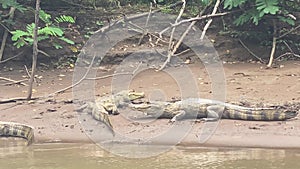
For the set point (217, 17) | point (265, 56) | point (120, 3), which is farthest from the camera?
point (120, 3)

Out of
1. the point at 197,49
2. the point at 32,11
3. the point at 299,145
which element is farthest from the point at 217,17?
the point at 299,145

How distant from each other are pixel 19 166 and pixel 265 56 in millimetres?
5808

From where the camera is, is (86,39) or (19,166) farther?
(86,39)

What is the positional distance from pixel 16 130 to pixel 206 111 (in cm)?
252

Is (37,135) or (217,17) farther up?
(217,17)

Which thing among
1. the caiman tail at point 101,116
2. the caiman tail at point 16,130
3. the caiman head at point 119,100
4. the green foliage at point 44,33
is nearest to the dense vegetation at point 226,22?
the green foliage at point 44,33

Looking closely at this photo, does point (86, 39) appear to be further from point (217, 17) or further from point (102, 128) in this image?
point (102, 128)

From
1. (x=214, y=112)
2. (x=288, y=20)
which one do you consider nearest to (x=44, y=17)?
(x=288, y=20)

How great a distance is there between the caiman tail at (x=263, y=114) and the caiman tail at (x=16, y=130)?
2604 mm

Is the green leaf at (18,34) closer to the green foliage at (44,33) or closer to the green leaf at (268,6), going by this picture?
the green foliage at (44,33)

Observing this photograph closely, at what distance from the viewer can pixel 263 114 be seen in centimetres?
740

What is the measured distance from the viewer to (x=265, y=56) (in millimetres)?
10773

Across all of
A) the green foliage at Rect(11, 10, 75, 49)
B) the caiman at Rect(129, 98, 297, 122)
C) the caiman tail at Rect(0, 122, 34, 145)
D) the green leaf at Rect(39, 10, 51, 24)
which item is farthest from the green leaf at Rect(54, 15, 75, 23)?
the caiman tail at Rect(0, 122, 34, 145)

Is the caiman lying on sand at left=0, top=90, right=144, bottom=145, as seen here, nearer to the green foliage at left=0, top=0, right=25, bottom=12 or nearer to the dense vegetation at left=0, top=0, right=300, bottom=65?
the dense vegetation at left=0, top=0, right=300, bottom=65
